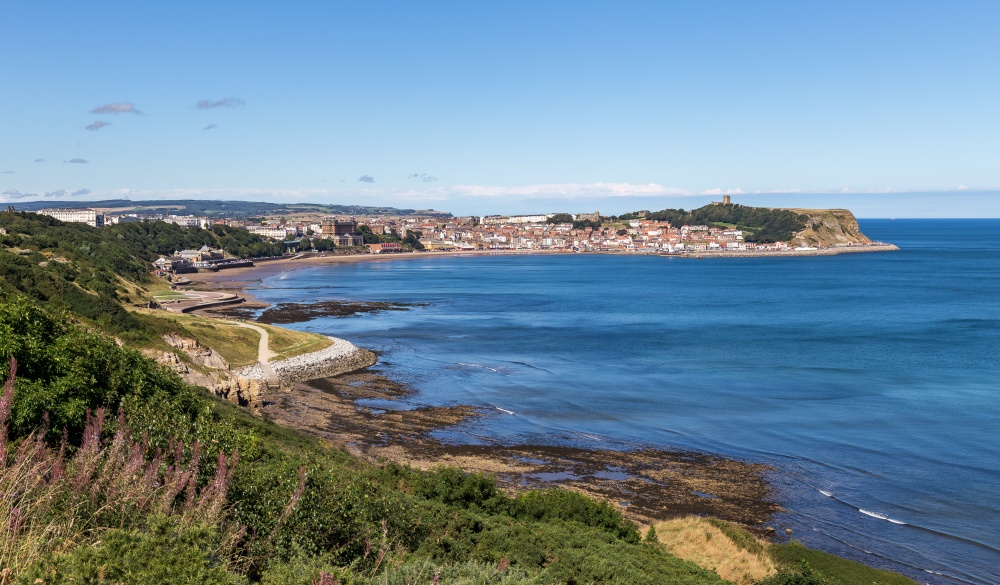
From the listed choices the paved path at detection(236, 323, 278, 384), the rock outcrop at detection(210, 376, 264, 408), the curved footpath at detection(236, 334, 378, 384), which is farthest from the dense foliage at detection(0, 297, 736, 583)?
the curved footpath at detection(236, 334, 378, 384)

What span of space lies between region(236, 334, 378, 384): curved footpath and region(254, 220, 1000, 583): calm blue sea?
247 centimetres

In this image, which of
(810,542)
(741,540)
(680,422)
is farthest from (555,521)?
(680,422)

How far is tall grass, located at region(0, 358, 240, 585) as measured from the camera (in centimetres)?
722

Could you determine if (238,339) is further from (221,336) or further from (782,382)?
(782,382)

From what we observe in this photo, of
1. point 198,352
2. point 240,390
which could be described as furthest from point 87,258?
point 240,390

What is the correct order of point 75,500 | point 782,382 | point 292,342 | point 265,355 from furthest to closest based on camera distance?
point 292,342
point 265,355
point 782,382
point 75,500

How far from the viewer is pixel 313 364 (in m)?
46.3

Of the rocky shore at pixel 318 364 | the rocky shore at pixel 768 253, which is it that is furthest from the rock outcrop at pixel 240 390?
the rocky shore at pixel 768 253

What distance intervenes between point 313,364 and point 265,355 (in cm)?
330

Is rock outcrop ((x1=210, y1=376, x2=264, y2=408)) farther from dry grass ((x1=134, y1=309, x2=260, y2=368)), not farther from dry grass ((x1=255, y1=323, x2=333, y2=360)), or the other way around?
dry grass ((x1=255, y1=323, x2=333, y2=360))

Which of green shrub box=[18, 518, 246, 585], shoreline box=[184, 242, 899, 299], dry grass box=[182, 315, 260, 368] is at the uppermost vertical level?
green shrub box=[18, 518, 246, 585]

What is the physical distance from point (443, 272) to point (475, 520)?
128m

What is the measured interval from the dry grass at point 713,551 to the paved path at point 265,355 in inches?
1058

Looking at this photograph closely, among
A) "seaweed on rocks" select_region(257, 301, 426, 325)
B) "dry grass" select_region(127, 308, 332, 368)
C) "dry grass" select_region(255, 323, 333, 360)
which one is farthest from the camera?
"seaweed on rocks" select_region(257, 301, 426, 325)
